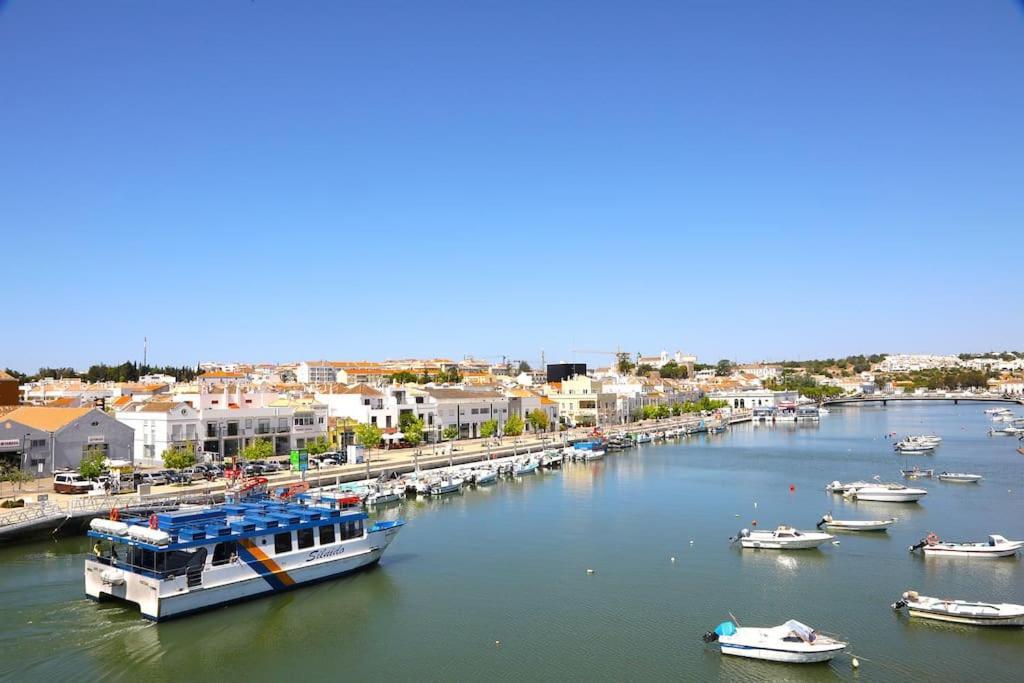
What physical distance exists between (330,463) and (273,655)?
23.8m

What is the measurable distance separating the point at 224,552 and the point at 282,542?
4.95ft

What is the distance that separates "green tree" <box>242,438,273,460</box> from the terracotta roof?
6.88 m

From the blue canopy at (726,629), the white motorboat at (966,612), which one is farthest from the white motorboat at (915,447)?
the blue canopy at (726,629)

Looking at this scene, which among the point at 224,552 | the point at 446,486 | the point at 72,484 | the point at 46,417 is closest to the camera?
the point at 224,552

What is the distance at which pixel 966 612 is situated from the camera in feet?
53.5

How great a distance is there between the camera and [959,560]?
21.8 meters

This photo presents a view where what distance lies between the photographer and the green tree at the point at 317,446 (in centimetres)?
3916

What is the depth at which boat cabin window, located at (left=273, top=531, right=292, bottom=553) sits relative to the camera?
18.5m

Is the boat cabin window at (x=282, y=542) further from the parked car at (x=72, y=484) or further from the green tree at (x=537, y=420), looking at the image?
the green tree at (x=537, y=420)

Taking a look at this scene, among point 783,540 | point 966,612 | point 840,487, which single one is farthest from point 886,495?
point 966,612

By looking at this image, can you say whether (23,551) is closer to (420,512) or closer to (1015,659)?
(420,512)

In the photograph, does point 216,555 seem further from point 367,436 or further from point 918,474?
point 918,474

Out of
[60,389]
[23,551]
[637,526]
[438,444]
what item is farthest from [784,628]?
[60,389]

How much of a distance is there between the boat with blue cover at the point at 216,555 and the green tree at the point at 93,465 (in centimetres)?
1060
